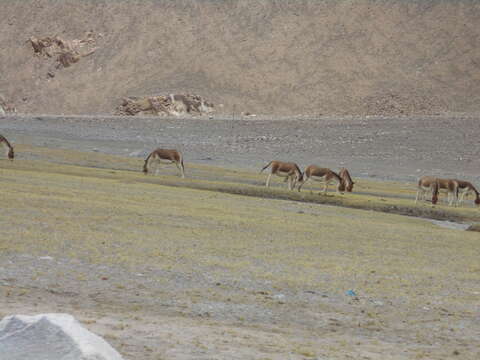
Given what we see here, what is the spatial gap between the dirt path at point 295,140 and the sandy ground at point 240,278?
23946mm

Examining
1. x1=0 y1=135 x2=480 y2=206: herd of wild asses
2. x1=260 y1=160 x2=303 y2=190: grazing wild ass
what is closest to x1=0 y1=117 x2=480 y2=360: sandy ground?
x1=0 y1=135 x2=480 y2=206: herd of wild asses

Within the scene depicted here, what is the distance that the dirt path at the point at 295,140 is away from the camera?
47.3 metres

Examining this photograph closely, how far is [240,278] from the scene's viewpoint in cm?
1105

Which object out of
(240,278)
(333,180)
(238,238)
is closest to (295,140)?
(333,180)

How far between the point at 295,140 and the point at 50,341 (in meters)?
49.5

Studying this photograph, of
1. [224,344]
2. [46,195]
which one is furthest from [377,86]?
[224,344]

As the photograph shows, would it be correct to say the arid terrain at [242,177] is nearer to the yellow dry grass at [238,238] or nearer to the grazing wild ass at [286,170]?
the yellow dry grass at [238,238]

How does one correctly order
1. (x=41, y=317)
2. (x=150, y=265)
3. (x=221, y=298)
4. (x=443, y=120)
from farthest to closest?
(x=443, y=120), (x=150, y=265), (x=221, y=298), (x=41, y=317)

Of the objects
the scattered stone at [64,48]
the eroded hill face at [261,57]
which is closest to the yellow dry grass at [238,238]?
the eroded hill face at [261,57]

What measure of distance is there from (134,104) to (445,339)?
65957 mm

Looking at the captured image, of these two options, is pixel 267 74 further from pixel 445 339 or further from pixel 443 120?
pixel 445 339

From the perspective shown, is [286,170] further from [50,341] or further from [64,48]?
[64,48]

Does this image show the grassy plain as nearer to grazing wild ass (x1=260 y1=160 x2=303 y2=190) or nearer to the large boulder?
the large boulder

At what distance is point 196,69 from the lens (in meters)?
81.9
